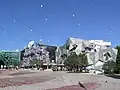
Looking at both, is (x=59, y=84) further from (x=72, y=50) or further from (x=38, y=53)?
(x=38, y=53)

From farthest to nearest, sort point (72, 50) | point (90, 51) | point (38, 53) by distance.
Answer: point (38, 53) → point (72, 50) → point (90, 51)

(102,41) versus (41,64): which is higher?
(102,41)

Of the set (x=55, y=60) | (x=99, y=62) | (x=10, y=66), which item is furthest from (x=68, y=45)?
(x=10, y=66)

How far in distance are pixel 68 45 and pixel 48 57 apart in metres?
20.1

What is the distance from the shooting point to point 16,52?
196500mm

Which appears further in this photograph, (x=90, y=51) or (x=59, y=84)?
(x=90, y=51)

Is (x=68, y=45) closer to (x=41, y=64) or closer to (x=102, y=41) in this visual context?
(x=41, y=64)

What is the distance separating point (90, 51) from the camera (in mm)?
152500

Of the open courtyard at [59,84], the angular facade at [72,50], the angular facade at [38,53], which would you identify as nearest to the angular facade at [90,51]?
the angular facade at [72,50]

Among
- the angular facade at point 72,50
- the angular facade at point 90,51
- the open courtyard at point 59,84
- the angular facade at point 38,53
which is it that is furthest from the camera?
the angular facade at point 38,53

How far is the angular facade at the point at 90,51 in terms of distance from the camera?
134875 millimetres

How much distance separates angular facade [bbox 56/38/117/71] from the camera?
13488 cm

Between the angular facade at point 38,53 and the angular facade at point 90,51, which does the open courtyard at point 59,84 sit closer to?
the angular facade at point 90,51

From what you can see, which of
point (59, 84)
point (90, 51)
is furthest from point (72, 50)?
point (59, 84)
